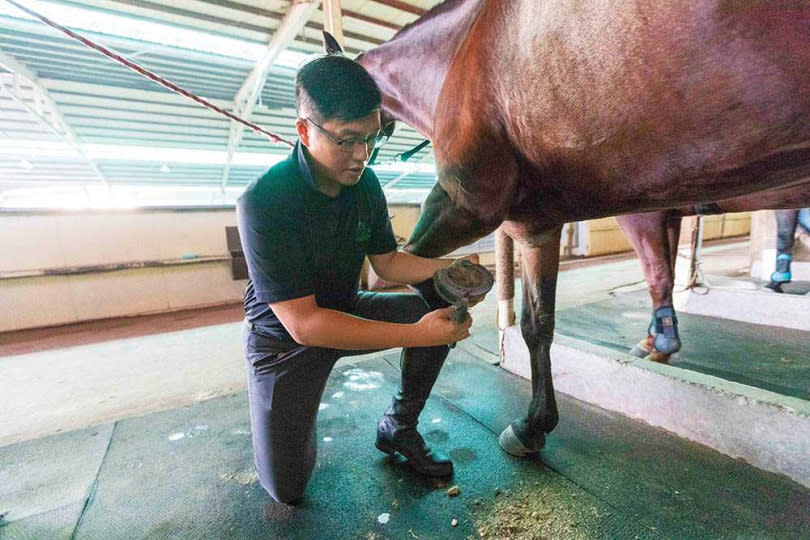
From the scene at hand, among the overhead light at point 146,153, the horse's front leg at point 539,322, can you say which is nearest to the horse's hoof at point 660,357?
the horse's front leg at point 539,322

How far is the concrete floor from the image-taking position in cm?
109

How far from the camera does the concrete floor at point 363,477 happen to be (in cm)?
109

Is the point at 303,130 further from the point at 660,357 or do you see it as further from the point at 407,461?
the point at 660,357

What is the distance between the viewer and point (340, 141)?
40.9 inches

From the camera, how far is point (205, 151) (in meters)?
8.49

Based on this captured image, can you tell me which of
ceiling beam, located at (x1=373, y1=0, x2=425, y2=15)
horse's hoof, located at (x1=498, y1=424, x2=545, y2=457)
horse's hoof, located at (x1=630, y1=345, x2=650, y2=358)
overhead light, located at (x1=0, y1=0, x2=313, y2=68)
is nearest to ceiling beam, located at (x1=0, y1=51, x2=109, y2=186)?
overhead light, located at (x1=0, y1=0, x2=313, y2=68)

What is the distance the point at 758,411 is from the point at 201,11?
5.64 metres

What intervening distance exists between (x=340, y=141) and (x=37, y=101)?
23.2 feet

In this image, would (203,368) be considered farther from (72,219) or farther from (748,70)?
(72,219)

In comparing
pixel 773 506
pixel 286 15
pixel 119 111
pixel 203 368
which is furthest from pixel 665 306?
pixel 119 111

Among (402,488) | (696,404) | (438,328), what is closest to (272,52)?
(438,328)

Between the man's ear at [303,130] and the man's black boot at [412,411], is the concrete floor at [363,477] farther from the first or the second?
the man's ear at [303,130]

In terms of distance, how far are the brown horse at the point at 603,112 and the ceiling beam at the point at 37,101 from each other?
5.99m

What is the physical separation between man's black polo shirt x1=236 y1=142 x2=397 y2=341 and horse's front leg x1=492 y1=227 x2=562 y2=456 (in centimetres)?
61
